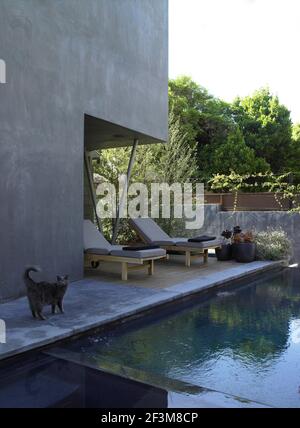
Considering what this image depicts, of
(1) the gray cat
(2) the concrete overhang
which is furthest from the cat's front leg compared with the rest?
(2) the concrete overhang

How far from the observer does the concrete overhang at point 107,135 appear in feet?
25.6

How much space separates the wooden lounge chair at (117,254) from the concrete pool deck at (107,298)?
24cm

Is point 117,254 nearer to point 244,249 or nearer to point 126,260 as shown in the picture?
point 126,260

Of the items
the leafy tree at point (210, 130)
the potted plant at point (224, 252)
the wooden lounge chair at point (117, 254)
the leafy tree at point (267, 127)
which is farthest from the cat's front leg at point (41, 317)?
the leafy tree at point (267, 127)

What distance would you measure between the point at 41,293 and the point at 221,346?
6.82ft

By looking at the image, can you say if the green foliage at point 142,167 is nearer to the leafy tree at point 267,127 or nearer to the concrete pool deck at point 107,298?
the concrete pool deck at point 107,298

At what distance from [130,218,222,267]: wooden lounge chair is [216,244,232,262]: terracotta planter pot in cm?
36

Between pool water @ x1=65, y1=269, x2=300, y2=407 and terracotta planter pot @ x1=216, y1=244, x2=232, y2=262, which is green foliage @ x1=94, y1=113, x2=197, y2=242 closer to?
terracotta planter pot @ x1=216, y1=244, x2=232, y2=262

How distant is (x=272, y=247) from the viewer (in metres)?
9.52

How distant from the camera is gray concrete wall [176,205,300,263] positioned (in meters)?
12.4

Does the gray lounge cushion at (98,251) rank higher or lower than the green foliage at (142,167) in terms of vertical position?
lower

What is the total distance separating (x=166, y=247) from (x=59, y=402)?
5.81m

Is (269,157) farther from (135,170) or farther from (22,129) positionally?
(22,129)

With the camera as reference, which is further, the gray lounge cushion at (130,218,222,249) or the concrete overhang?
the gray lounge cushion at (130,218,222,249)
